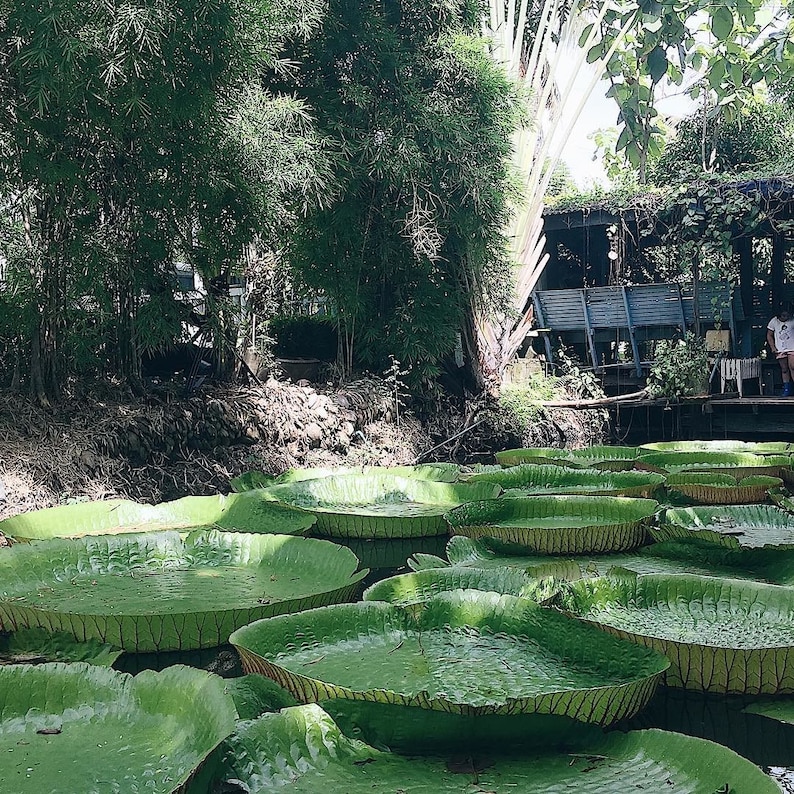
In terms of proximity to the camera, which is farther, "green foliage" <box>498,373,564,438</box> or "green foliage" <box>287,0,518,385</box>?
"green foliage" <box>498,373,564,438</box>

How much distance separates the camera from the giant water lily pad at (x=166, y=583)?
1.89m

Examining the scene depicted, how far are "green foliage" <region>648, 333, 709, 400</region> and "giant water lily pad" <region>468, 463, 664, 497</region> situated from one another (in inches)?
229

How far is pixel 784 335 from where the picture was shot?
944 cm

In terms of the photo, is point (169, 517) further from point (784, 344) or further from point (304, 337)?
point (784, 344)

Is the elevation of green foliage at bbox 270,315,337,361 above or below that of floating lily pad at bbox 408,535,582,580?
above

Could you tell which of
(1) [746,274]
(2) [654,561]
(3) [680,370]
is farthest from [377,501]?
(1) [746,274]

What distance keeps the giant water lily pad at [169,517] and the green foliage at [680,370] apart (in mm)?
7165

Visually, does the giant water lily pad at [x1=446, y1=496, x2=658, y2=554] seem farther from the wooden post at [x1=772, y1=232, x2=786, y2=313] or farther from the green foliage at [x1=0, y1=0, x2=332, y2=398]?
the wooden post at [x1=772, y1=232, x2=786, y2=313]

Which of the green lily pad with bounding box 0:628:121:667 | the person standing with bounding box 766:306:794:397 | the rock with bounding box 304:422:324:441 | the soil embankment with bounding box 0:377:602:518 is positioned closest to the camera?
the green lily pad with bounding box 0:628:121:667

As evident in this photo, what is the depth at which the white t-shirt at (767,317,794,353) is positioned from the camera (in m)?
9.39

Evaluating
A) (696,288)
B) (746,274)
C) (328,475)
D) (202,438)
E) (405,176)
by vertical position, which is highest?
(405,176)

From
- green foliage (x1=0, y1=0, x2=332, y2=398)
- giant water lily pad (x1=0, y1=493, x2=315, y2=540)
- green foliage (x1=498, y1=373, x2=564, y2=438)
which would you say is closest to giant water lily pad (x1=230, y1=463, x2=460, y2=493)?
giant water lily pad (x1=0, y1=493, x2=315, y2=540)

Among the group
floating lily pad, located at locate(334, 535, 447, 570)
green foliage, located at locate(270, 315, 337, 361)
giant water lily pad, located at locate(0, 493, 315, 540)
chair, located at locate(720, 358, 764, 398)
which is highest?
green foliage, located at locate(270, 315, 337, 361)

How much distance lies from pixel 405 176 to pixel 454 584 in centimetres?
596
